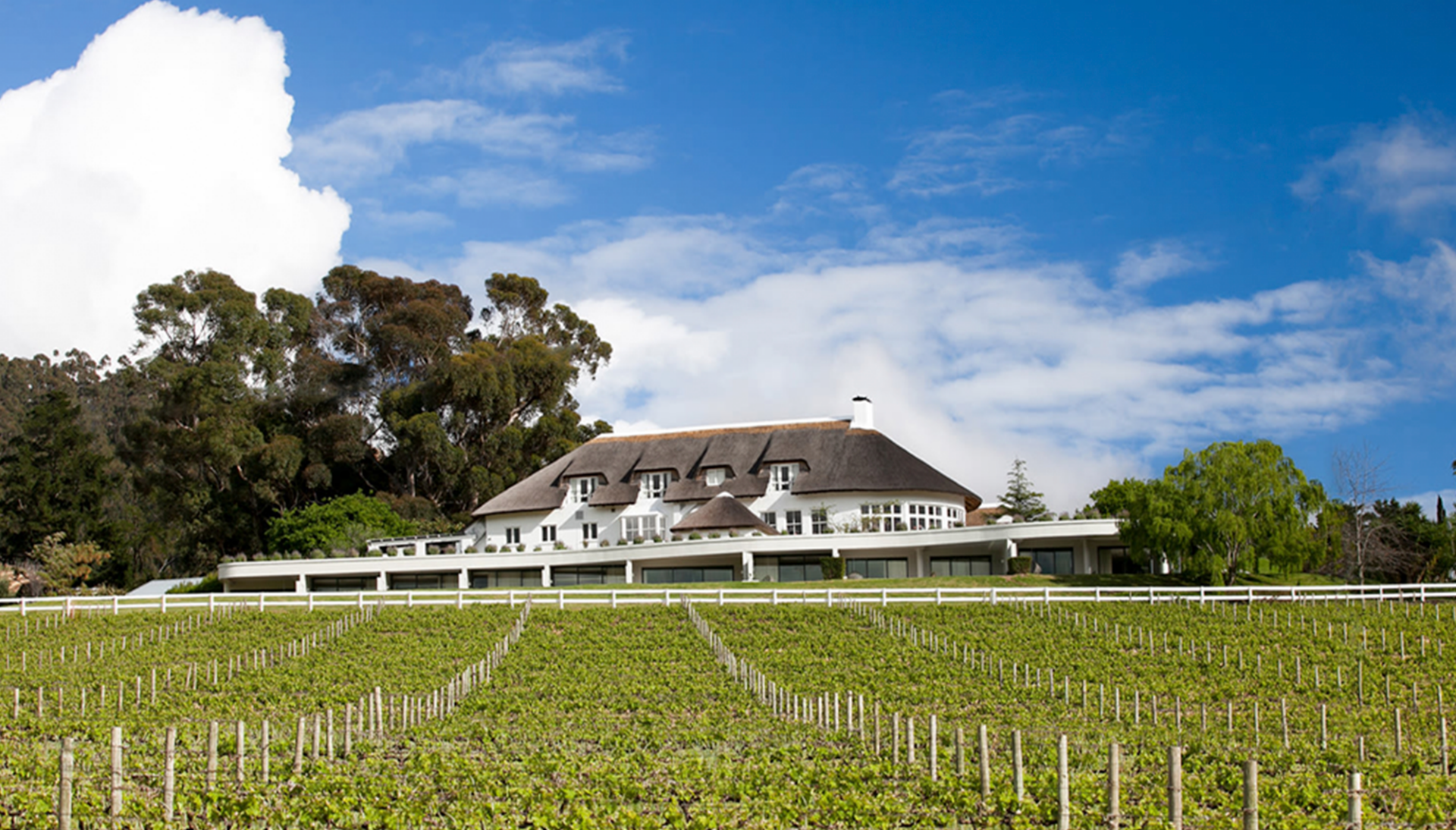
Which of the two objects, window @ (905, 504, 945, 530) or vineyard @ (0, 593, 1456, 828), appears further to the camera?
window @ (905, 504, 945, 530)

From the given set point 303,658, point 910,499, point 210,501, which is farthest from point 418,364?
point 303,658

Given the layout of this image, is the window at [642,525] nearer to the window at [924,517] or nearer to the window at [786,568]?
the window at [786,568]

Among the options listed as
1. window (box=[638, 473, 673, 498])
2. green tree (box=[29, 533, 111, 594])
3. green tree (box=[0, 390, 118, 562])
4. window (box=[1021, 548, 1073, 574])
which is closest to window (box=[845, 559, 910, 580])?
window (box=[1021, 548, 1073, 574])

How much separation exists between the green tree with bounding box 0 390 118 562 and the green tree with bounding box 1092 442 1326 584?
162 feet

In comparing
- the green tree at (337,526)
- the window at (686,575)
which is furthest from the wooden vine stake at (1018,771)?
the green tree at (337,526)

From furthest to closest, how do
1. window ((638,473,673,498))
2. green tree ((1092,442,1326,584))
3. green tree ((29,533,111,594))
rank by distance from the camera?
window ((638,473,673,498))
green tree ((29,533,111,594))
green tree ((1092,442,1326,584))

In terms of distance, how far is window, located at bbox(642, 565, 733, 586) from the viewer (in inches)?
2127

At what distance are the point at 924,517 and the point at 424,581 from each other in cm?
2266

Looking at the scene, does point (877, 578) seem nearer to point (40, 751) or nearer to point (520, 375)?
point (520, 375)

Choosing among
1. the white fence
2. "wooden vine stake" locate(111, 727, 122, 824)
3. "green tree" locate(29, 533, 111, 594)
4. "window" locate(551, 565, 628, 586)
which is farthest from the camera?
"green tree" locate(29, 533, 111, 594)

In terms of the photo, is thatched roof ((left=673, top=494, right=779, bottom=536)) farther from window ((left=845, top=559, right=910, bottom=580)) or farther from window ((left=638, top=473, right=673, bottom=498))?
window ((left=638, top=473, right=673, bottom=498))

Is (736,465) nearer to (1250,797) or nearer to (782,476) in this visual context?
(782,476)

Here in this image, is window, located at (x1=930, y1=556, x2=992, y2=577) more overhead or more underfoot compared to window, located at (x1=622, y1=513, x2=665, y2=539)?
more underfoot

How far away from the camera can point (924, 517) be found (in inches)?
2228
